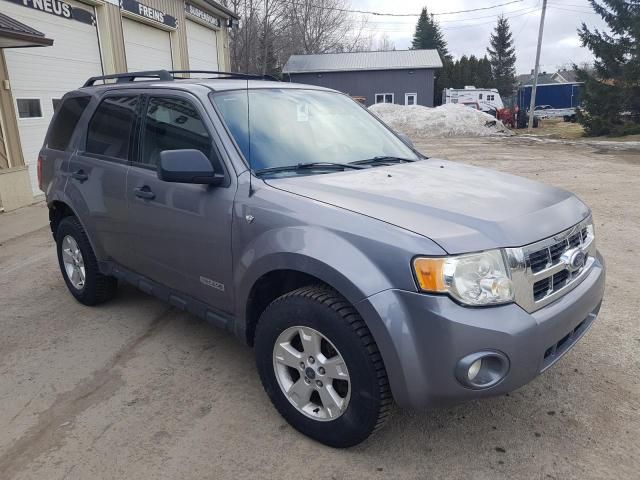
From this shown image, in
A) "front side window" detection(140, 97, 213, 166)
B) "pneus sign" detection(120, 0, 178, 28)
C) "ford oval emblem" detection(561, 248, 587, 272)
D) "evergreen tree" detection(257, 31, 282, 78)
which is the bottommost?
"ford oval emblem" detection(561, 248, 587, 272)

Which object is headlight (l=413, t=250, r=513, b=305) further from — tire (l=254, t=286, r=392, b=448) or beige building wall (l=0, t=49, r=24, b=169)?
beige building wall (l=0, t=49, r=24, b=169)

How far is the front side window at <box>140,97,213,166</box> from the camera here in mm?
3252

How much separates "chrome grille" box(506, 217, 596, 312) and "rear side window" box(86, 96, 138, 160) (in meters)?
2.78

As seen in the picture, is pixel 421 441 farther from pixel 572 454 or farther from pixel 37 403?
pixel 37 403

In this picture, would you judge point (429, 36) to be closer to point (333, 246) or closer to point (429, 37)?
point (429, 37)

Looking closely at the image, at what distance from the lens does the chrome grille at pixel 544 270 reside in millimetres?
2340

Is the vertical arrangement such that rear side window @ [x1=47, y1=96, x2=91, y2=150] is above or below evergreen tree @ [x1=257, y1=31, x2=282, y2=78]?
below

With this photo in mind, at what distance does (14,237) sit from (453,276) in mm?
7016

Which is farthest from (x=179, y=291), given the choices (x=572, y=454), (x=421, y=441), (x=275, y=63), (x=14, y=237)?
(x=275, y=63)

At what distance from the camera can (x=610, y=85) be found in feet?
78.0

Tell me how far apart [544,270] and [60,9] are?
37.1ft

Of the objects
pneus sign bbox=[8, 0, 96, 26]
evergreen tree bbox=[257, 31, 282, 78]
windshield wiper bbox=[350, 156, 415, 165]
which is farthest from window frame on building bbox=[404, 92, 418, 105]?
windshield wiper bbox=[350, 156, 415, 165]

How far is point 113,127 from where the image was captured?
4023 mm

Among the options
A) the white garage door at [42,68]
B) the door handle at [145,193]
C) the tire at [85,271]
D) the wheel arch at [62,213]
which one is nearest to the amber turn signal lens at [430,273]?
the door handle at [145,193]
